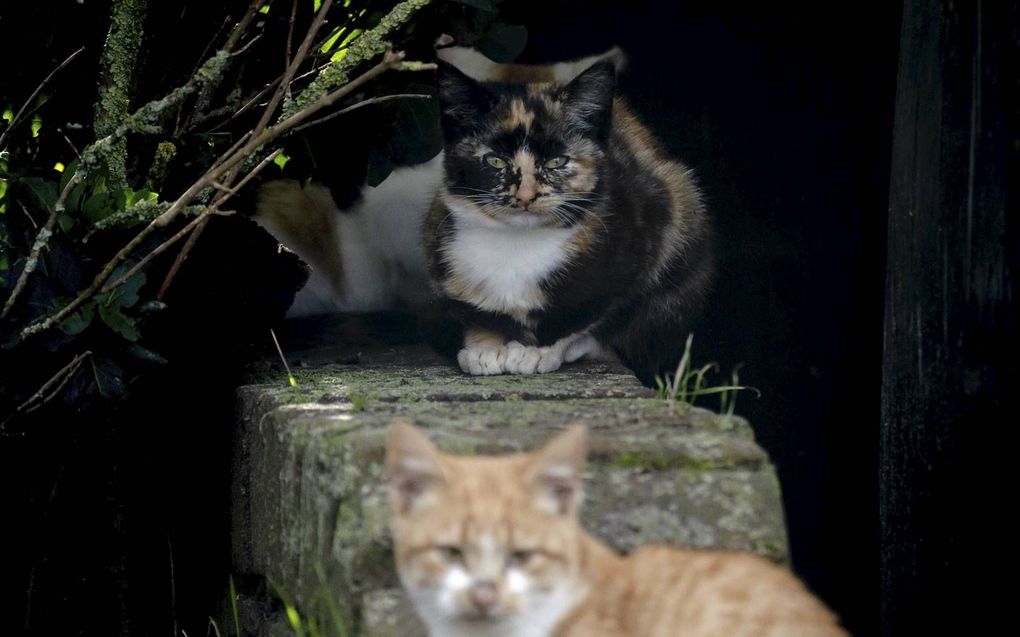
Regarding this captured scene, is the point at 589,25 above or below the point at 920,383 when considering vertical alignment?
above

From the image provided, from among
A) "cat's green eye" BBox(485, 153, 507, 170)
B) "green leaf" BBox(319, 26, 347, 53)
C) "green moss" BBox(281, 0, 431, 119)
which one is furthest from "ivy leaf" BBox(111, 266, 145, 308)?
"cat's green eye" BBox(485, 153, 507, 170)

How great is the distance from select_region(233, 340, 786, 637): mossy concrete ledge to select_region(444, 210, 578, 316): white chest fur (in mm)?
453

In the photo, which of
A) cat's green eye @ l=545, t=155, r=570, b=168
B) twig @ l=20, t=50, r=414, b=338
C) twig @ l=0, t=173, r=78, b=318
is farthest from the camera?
cat's green eye @ l=545, t=155, r=570, b=168

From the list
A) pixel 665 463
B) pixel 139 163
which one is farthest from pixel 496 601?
pixel 139 163

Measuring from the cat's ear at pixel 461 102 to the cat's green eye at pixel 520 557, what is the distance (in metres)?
1.53

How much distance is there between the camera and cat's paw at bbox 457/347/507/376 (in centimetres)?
293

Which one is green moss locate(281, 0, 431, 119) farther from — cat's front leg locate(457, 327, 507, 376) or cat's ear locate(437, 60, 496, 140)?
cat's front leg locate(457, 327, 507, 376)

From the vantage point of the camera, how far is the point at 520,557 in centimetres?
160

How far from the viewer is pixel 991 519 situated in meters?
2.38

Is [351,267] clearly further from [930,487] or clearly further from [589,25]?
[930,487]

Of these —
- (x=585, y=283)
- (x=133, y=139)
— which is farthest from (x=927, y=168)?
(x=133, y=139)

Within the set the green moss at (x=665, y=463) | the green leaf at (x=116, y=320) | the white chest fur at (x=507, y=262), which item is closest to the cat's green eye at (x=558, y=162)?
the white chest fur at (x=507, y=262)

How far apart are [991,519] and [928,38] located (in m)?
1.00

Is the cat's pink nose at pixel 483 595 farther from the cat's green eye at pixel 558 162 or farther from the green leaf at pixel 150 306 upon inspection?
the cat's green eye at pixel 558 162
